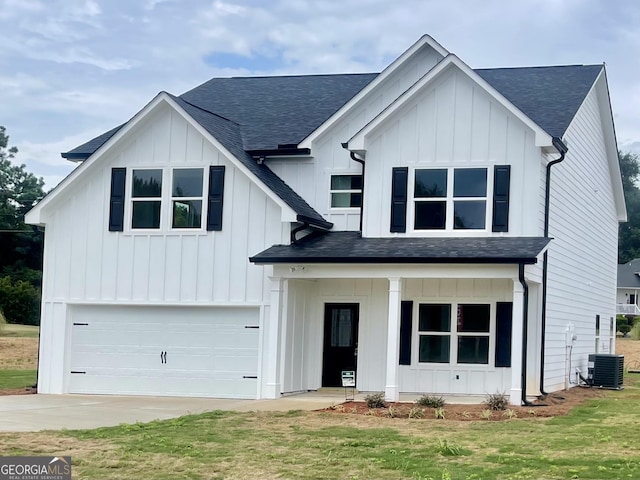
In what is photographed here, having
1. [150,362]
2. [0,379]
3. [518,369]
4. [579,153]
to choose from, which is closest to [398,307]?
[518,369]

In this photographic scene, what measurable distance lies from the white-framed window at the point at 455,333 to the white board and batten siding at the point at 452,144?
1.84 meters

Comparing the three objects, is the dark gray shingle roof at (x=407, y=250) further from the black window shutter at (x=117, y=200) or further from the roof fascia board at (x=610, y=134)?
the roof fascia board at (x=610, y=134)

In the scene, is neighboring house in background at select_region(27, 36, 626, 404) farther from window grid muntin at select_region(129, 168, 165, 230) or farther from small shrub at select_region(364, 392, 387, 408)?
small shrub at select_region(364, 392, 387, 408)

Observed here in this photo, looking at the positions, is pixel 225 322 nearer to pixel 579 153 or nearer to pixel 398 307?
pixel 398 307

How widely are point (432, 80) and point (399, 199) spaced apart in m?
2.68

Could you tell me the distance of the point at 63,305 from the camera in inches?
862

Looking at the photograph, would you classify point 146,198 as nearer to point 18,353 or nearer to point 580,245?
point 580,245

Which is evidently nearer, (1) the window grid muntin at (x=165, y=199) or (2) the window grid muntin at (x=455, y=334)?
(2) the window grid muntin at (x=455, y=334)

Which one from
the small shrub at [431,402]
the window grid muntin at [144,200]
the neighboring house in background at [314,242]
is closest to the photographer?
the small shrub at [431,402]

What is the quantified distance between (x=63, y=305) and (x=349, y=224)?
269 inches

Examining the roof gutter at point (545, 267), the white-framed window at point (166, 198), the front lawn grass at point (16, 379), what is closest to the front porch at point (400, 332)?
the roof gutter at point (545, 267)

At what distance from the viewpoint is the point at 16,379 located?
25.8 meters

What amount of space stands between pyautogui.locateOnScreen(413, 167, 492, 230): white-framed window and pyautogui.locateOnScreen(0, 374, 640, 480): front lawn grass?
5450 mm

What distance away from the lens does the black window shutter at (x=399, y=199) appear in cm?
2086
